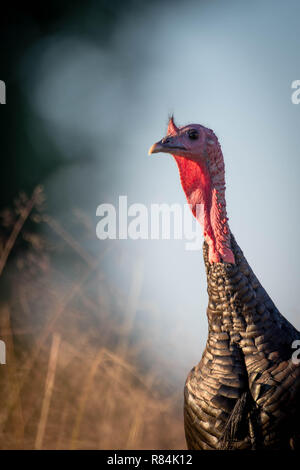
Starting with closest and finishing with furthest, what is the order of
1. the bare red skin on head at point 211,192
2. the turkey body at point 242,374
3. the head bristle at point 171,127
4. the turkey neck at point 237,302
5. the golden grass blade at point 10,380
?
the turkey body at point 242,374
the turkey neck at point 237,302
the bare red skin on head at point 211,192
the head bristle at point 171,127
the golden grass blade at point 10,380

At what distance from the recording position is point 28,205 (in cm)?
315

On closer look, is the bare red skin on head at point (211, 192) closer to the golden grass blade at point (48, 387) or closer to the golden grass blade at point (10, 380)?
the golden grass blade at point (48, 387)

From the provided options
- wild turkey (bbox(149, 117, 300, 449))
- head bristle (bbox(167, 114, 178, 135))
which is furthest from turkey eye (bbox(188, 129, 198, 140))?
head bristle (bbox(167, 114, 178, 135))

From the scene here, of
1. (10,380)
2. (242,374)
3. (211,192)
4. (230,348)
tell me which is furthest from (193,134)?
(10,380)

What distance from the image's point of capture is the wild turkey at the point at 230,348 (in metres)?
1.82

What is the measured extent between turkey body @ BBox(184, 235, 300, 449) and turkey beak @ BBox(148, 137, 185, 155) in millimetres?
685

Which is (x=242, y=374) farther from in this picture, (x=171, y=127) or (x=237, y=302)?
(x=171, y=127)

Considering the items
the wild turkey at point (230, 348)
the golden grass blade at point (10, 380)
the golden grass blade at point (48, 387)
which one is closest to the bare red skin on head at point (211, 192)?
the wild turkey at point (230, 348)

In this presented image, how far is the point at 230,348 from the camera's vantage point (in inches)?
79.0

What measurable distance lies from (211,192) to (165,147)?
1.37 feet

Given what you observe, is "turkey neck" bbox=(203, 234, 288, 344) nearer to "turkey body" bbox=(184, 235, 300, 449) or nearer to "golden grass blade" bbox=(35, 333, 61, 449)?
"turkey body" bbox=(184, 235, 300, 449)
